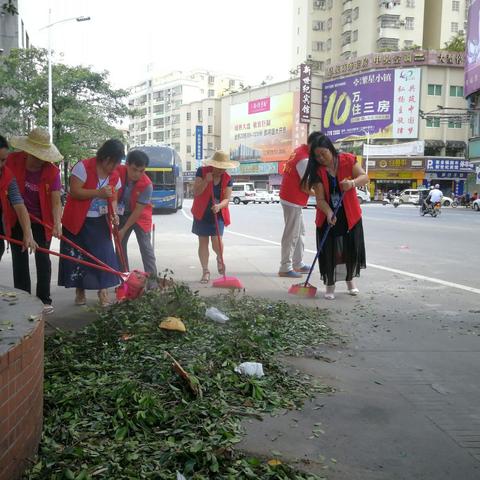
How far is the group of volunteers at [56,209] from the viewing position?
179 inches

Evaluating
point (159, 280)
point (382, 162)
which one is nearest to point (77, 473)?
point (159, 280)

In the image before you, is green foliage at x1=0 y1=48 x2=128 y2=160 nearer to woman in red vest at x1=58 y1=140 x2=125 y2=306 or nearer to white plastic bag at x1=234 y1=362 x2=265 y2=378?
woman in red vest at x1=58 y1=140 x2=125 y2=306

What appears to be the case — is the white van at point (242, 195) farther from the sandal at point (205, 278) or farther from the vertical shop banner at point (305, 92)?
the sandal at point (205, 278)

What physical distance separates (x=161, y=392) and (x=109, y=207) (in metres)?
2.56

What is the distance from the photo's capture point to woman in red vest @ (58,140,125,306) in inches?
194

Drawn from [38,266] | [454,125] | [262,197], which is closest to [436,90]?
[454,125]

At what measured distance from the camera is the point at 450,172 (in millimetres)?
45750

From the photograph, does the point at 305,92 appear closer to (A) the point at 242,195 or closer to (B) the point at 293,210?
(A) the point at 242,195

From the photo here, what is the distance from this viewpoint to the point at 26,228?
4324 mm

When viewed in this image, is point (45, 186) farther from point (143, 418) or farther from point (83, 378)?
point (143, 418)

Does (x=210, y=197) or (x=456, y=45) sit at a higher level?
(x=456, y=45)

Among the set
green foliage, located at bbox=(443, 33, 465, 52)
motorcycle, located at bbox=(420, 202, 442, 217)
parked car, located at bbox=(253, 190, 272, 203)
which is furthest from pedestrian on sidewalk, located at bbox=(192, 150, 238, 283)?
green foliage, located at bbox=(443, 33, 465, 52)

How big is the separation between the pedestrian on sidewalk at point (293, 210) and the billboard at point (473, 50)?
31.2 metres

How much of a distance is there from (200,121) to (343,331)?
2815 inches
